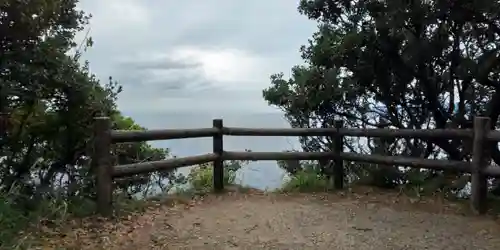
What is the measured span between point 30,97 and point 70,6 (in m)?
1.36

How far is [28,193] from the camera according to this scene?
5754 millimetres

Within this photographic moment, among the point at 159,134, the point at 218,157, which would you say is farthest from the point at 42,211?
the point at 218,157

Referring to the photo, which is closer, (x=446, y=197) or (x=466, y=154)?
(x=446, y=197)

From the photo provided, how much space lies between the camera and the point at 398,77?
24.5ft

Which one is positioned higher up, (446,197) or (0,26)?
(0,26)

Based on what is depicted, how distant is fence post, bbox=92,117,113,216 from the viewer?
538cm

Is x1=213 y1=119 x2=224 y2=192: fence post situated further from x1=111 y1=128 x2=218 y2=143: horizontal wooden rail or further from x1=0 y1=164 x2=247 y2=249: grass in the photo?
x1=0 y1=164 x2=247 y2=249: grass

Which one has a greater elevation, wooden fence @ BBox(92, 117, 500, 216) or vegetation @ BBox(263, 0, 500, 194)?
vegetation @ BBox(263, 0, 500, 194)

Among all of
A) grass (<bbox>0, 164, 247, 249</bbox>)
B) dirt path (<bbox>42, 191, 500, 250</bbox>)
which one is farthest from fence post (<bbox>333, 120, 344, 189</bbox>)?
grass (<bbox>0, 164, 247, 249</bbox>)

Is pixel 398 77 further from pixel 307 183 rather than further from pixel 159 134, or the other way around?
pixel 159 134

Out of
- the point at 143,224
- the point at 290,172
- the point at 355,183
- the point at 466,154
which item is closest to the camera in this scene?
the point at 143,224

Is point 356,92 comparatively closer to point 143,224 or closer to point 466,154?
point 466,154

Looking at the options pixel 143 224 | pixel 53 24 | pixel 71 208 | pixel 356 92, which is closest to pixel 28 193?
pixel 71 208

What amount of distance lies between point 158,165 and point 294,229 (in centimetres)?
184
